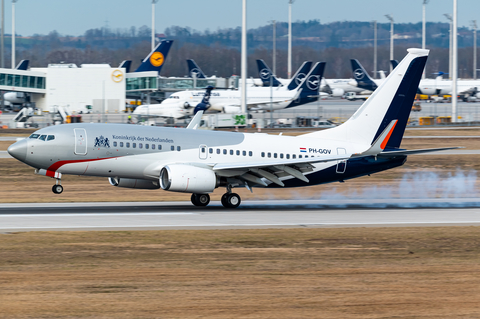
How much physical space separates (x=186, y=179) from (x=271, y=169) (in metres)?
4.55

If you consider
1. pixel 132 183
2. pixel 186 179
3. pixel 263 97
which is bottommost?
pixel 132 183

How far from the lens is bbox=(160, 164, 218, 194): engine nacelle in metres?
29.9

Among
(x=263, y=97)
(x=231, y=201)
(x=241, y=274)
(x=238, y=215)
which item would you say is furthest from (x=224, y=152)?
(x=263, y=97)

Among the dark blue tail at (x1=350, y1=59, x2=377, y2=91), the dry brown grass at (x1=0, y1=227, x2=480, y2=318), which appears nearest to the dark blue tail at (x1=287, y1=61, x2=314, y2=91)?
the dark blue tail at (x1=350, y1=59, x2=377, y2=91)

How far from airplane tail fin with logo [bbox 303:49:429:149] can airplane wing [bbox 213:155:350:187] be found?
8.48ft

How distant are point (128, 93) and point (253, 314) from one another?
117911mm

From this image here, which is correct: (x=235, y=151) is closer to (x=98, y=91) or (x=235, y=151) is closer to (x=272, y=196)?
(x=272, y=196)

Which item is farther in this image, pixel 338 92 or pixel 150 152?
pixel 338 92

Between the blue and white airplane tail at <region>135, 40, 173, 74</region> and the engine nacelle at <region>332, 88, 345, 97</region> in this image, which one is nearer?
the blue and white airplane tail at <region>135, 40, 173, 74</region>

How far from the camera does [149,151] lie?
30922 millimetres

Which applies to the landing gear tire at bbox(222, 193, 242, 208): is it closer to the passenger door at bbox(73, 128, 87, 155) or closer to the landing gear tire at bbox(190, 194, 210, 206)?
the landing gear tire at bbox(190, 194, 210, 206)

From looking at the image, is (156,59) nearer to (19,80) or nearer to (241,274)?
(19,80)

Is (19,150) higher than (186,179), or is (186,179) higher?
(19,150)

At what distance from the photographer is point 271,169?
3212cm
